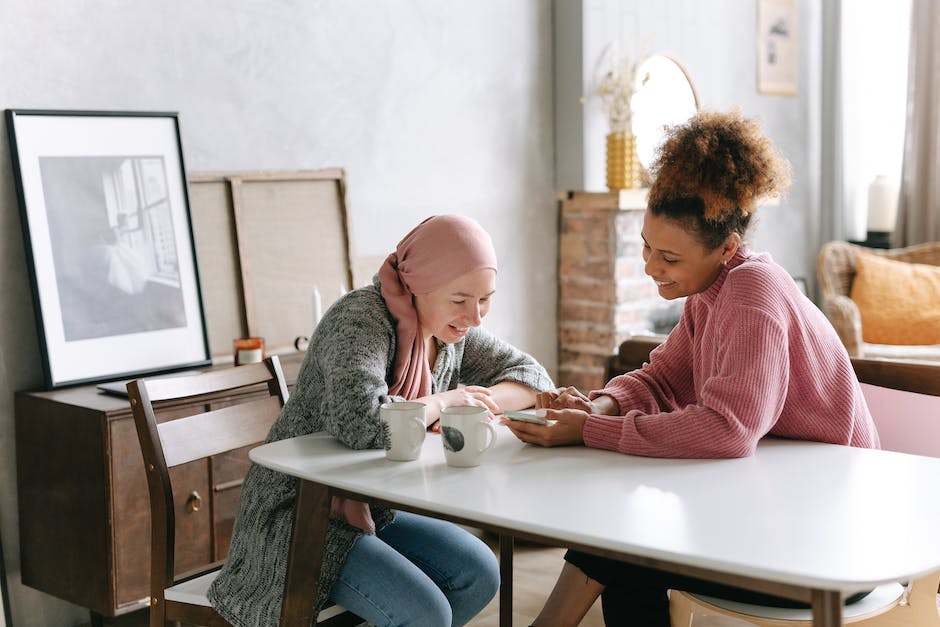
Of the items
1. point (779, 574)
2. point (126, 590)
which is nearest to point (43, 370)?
point (126, 590)

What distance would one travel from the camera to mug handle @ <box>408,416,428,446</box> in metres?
1.65

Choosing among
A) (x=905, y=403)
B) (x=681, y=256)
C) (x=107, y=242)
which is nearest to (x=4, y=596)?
(x=107, y=242)

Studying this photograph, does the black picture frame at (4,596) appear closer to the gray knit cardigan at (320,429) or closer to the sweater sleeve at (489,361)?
the gray knit cardigan at (320,429)

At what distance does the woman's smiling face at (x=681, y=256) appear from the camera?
6.03 ft

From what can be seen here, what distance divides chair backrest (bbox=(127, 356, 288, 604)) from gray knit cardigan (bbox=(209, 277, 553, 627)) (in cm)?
14

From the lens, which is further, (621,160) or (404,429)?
(621,160)

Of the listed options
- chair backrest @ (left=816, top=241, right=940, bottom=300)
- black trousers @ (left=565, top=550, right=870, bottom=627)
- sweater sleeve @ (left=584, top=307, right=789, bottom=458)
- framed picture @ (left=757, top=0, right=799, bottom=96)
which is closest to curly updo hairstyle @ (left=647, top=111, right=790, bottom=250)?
sweater sleeve @ (left=584, top=307, right=789, bottom=458)

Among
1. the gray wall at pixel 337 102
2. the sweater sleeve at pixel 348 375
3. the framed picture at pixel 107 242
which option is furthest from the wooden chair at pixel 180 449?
the gray wall at pixel 337 102

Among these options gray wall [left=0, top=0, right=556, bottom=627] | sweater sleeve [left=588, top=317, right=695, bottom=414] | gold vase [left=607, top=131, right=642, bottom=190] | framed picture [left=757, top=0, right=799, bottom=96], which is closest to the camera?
sweater sleeve [left=588, top=317, right=695, bottom=414]

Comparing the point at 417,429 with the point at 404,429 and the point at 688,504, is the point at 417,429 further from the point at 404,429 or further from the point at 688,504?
the point at 688,504

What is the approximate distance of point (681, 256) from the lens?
1847 mm

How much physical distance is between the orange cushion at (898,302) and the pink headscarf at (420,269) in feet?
11.4

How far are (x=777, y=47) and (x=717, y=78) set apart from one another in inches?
24.5

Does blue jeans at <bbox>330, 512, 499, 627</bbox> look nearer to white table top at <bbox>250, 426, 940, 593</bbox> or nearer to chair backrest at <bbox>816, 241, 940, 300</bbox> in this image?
white table top at <bbox>250, 426, 940, 593</bbox>
